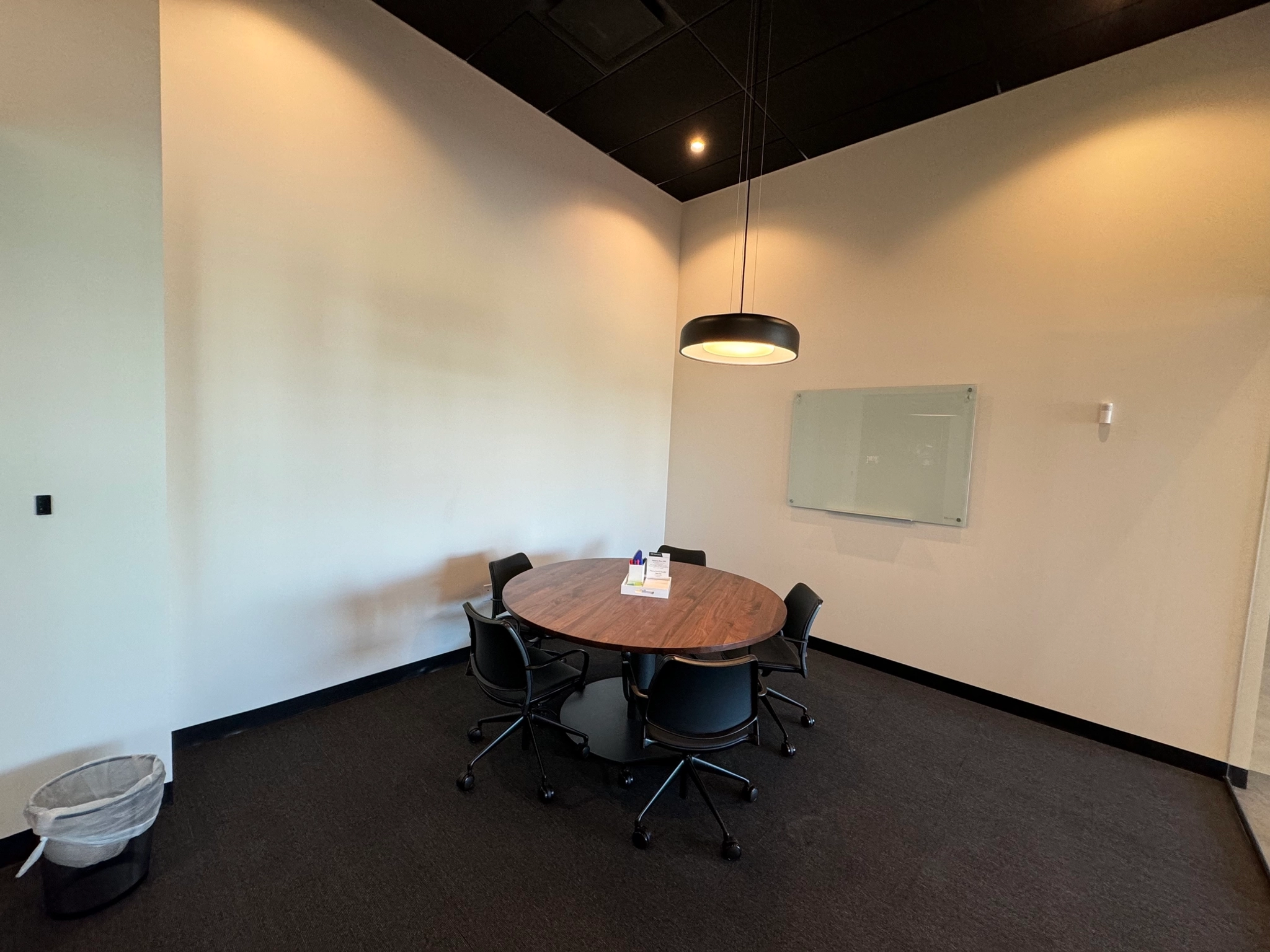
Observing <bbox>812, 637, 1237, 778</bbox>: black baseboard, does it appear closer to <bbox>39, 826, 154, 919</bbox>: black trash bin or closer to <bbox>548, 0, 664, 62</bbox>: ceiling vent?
<bbox>39, 826, 154, 919</bbox>: black trash bin

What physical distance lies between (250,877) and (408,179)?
359 centimetres

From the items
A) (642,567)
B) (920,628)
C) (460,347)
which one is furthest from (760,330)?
(920,628)

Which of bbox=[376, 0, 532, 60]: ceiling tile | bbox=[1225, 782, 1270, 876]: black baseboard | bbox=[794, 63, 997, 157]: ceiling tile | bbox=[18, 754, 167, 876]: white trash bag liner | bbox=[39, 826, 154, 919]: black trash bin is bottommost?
bbox=[1225, 782, 1270, 876]: black baseboard

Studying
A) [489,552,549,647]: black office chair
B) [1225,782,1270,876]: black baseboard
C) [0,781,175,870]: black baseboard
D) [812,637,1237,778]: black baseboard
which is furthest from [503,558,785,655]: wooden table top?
[1225,782,1270,876]: black baseboard

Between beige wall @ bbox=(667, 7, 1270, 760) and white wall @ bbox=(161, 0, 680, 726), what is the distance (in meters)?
2.22

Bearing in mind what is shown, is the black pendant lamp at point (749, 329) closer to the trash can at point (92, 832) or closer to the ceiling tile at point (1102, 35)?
the ceiling tile at point (1102, 35)

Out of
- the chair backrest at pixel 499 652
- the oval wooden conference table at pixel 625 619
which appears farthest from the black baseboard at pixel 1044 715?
the chair backrest at pixel 499 652

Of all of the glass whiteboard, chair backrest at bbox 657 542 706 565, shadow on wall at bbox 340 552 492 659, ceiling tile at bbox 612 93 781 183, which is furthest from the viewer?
chair backrest at bbox 657 542 706 565

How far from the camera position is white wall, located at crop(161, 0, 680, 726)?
94.0 inches

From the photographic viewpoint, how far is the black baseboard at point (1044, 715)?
2.66m

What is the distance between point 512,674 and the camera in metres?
2.23

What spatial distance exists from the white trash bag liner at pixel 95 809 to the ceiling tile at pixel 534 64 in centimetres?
411

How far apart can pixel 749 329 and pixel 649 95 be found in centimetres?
240

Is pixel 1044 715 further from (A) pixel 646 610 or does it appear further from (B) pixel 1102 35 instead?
(B) pixel 1102 35
